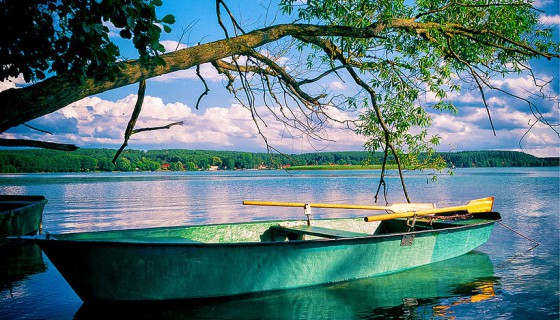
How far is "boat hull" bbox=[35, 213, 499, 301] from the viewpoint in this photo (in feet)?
20.8

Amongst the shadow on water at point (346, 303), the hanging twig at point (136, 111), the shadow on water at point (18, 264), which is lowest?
the shadow on water at point (18, 264)

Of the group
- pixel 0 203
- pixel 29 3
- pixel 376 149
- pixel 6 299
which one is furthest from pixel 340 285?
pixel 0 203

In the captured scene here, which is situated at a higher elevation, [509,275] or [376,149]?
[376,149]

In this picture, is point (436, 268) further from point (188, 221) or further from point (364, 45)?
point (188, 221)

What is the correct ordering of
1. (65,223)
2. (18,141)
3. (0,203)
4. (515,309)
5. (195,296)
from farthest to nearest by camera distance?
(65,223)
(0,203)
(515,309)
(195,296)
(18,141)

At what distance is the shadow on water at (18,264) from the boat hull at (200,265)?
8.83 feet

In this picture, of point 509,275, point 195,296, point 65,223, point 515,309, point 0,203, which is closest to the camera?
point 195,296

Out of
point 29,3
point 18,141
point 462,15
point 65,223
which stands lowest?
point 65,223

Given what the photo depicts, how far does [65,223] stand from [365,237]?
44.1 ft

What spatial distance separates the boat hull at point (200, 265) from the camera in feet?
20.8

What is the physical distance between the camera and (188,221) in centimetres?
1817

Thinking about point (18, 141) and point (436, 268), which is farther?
point (436, 268)

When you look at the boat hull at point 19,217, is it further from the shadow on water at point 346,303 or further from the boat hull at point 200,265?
the boat hull at point 200,265

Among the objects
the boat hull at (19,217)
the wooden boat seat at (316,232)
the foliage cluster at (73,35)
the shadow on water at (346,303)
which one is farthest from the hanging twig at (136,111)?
the boat hull at (19,217)
